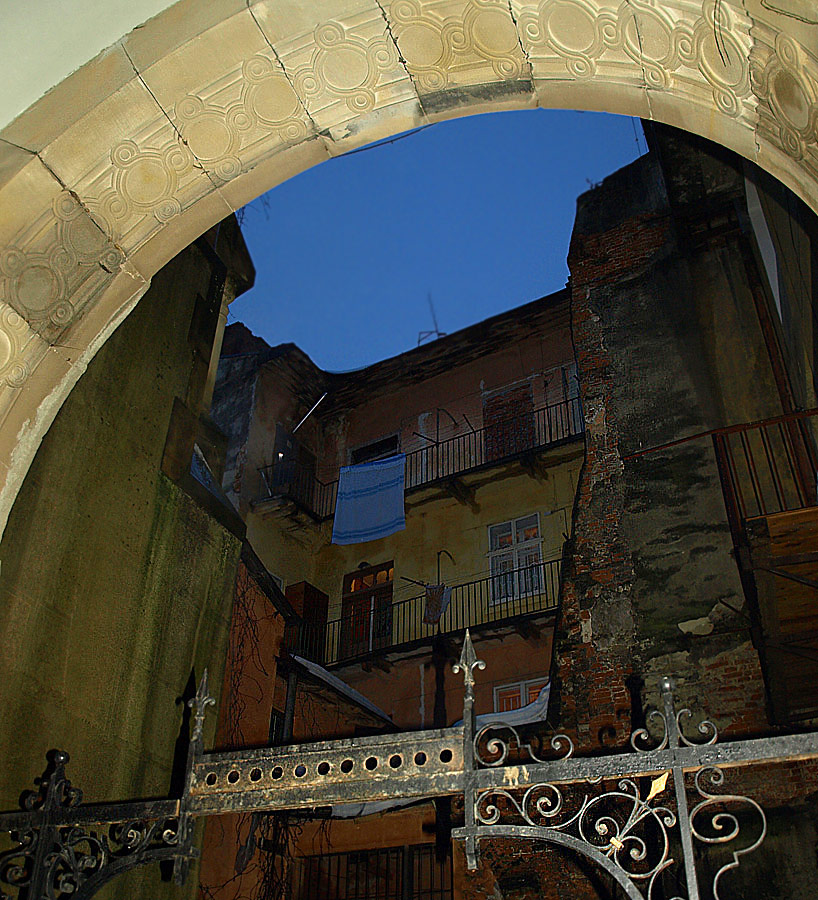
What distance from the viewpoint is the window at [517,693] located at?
56.1 ft

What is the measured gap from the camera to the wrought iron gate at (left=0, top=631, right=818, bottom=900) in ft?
10.3

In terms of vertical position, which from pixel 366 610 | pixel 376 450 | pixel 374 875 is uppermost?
pixel 376 450

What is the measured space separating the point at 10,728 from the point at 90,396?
108 inches

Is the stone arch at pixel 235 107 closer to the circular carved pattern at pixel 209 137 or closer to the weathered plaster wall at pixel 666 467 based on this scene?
the circular carved pattern at pixel 209 137

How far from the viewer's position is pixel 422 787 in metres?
3.37

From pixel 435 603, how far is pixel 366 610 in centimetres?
226

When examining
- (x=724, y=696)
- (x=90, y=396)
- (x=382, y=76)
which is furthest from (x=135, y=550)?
(x=724, y=696)

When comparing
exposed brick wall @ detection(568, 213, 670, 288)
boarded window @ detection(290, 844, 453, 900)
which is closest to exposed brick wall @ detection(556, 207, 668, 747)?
exposed brick wall @ detection(568, 213, 670, 288)

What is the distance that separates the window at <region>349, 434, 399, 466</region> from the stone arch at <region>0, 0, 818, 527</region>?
715 inches

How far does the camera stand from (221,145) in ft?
12.8

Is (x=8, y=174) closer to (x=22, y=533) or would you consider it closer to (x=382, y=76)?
(x=382, y=76)

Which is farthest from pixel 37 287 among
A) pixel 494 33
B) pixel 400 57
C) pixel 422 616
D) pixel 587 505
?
pixel 422 616

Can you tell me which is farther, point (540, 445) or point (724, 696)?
point (540, 445)

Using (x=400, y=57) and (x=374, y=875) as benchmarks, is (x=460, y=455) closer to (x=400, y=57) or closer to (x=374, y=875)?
(x=374, y=875)
